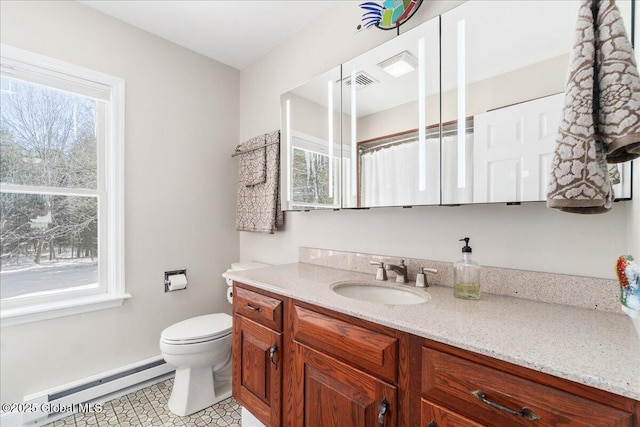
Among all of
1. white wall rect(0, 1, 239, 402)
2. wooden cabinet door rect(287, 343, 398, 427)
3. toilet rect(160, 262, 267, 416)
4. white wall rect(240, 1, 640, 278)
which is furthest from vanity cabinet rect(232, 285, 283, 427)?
white wall rect(0, 1, 239, 402)

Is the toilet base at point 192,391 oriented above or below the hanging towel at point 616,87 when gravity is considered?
below

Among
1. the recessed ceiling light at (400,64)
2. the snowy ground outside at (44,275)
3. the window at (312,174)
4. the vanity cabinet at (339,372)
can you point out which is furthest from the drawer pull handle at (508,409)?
the snowy ground outside at (44,275)

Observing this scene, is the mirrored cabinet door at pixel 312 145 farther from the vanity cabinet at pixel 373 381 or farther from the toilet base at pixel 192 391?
the toilet base at pixel 192 391

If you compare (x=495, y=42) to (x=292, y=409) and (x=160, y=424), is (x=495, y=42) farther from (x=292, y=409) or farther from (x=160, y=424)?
(x=160, y=424)

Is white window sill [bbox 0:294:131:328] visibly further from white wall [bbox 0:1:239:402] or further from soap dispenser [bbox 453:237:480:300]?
soap dispenser [bbox 453:237:480:300]

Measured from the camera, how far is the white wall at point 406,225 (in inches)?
38.6

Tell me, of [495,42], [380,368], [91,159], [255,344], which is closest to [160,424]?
[255,344]

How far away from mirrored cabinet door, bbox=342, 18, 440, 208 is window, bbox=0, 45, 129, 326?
1.59 m

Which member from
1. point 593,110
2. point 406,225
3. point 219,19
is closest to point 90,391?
point 406,225

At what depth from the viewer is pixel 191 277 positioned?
231cm

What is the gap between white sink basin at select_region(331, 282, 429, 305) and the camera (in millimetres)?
1301

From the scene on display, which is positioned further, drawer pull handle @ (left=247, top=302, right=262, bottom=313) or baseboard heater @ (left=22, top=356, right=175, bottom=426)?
baseboard heater @ (left=22, top=356, right=175, bottom=426)

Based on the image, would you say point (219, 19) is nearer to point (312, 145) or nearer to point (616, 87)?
point (312, 145)

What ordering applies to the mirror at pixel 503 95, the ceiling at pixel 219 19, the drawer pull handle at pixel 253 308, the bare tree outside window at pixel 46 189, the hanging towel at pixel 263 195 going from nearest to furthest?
the mirror at pixel 503 95 < the drawer pull handle at pixel 253 308 < the bare tree outside window at pixel 46 189 < the ceiling at pixel 219 19 < the hanging towel at pixel 263 195
